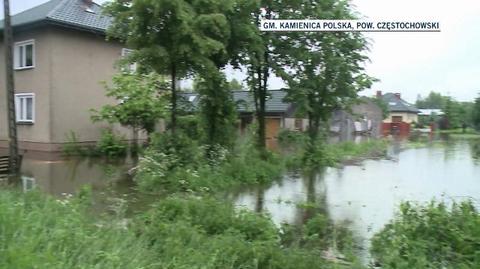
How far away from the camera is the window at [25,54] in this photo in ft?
66.7

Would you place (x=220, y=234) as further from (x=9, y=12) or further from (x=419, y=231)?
(x=9, y=12)

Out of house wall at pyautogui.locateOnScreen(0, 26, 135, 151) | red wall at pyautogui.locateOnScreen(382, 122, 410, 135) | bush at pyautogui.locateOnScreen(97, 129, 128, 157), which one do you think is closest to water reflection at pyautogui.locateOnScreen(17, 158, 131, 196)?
bush at pyautogui.locateOnScreen(97, 129, 128, 157)

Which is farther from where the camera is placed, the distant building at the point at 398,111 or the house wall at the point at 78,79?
the distant building at the point at 398,111

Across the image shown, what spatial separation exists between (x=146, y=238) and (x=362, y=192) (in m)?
7.63

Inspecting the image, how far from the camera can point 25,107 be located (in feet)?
67.7

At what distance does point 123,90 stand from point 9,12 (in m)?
6.72

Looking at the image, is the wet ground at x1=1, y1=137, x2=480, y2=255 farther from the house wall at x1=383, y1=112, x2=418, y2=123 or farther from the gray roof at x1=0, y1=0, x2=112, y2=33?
the house wall at x1=383, y1=112, x2=418, y2=123

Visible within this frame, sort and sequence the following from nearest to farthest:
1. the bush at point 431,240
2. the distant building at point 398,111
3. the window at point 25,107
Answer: the bush at point 431,240 < the window at point 25,107 < the distant building at point 398,111

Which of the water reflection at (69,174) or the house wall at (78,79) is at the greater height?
the house wall at (78,79)

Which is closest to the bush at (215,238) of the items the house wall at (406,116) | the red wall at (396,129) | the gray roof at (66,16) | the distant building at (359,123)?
the gray roof at (66,16)

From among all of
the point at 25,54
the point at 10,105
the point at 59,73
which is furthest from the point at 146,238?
the point at 25,54

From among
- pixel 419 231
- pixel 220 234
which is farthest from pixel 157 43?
pixel 419 231

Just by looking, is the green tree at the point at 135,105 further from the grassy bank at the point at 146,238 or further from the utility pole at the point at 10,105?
the grassy bank at the point at 146,238

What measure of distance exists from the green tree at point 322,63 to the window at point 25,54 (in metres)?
11.2
